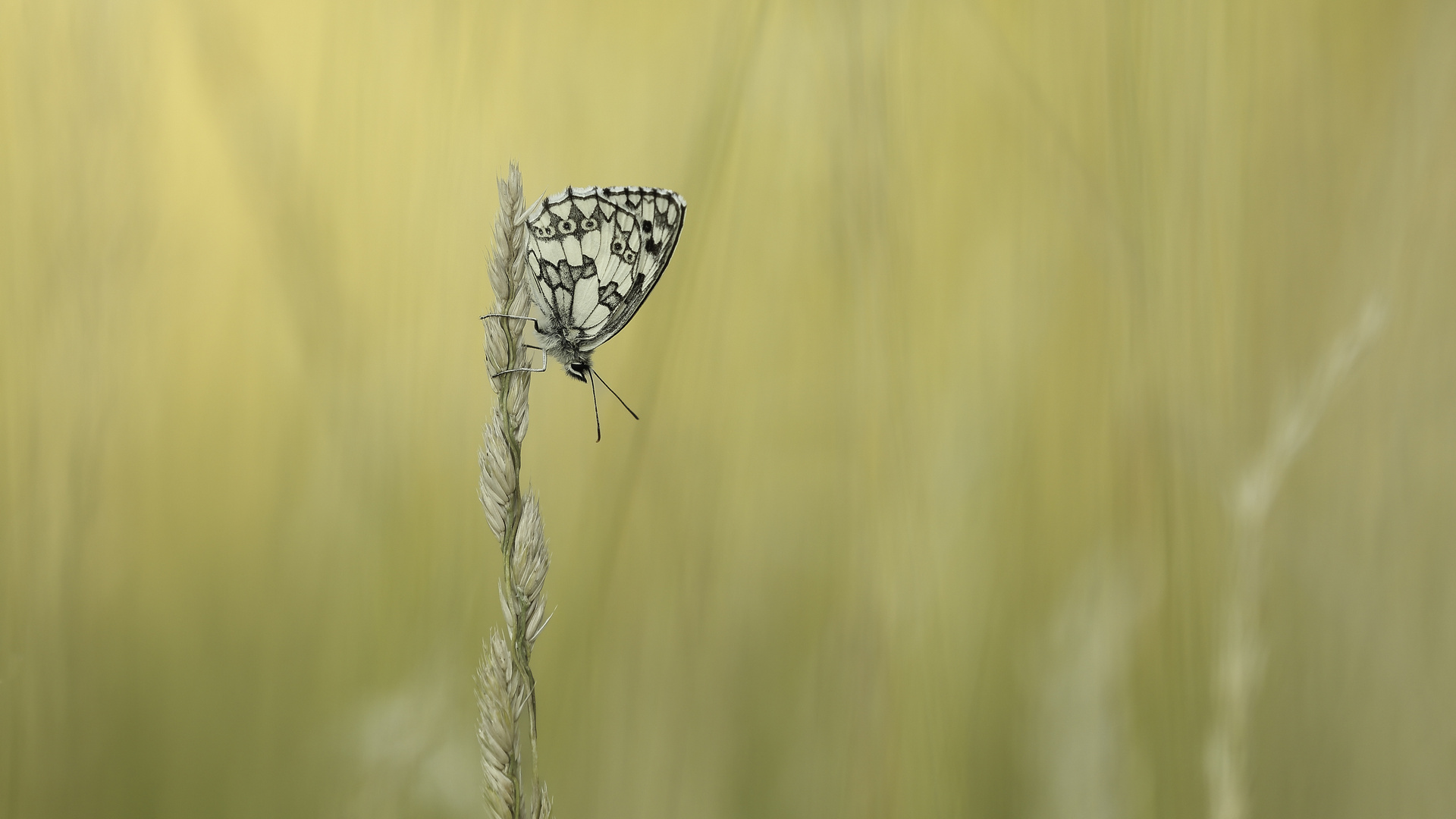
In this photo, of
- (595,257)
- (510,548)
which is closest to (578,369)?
(595,257)

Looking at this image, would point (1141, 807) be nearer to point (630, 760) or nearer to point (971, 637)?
point (971, 637)

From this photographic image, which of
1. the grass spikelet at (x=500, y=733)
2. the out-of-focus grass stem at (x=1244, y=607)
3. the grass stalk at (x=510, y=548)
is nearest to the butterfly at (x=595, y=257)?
the grass stalk at (x=510, y=548)

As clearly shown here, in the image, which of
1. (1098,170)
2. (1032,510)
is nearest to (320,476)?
(1032,510)

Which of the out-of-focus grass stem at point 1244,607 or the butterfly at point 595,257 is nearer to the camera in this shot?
the out-of-focus grass stem at point 1244,607

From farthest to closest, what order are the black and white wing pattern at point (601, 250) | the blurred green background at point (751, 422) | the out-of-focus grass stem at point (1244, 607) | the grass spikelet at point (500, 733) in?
1. the blurred green background at point (751, 422)
2. the black and white wing pattern at point (601, 250)
3. the out-of-focus grass stem at point (1244, 607)
4. the grass spikelet at point (500, 733)

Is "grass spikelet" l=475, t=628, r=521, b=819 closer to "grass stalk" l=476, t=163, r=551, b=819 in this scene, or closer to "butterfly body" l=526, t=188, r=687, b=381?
"grass stalk" l=476, t=163, r=551, b=819

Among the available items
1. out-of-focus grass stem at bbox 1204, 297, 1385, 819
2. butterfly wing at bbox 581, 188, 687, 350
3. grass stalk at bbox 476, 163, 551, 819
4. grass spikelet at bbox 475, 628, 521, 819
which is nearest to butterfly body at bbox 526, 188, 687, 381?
butterfly wing at bbox 581, 188, 687, 350

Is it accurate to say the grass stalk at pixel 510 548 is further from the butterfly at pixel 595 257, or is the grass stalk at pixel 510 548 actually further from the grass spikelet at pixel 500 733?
the butterfly at pixel 595 257

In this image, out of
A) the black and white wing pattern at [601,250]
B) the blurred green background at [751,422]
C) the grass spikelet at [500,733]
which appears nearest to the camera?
the grass spikelet at [500,733]
